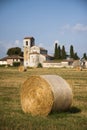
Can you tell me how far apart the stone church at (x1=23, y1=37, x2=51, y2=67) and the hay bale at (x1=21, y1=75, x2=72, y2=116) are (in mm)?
93025

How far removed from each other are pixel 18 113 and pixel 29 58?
95.5 meters

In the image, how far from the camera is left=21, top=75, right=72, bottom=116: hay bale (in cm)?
913

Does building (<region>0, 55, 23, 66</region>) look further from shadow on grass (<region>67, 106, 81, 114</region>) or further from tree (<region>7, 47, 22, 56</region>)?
shadow on grass (<region>67, 106, 81, 114</region>)

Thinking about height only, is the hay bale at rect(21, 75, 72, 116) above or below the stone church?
below

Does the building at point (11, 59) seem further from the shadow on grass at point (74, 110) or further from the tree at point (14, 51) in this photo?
the shadow on grass at point (74, 110)

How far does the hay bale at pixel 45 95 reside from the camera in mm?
9133

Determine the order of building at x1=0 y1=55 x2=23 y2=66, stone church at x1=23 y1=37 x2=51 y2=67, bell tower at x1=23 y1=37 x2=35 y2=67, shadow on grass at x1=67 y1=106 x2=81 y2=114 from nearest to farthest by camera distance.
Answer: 1. shadow on grass at x1=67 y1=106 x2=81 y2=114
2. stone church at x1=23 y1=37 x2=51 y2=67
3. bell tower at x1=23 y1=37 x2=35 y2=67
4. building at x1=0 y1=55 x2=23 y2=66

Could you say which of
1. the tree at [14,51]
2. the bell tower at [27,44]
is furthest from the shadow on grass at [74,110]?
the tree at [14,51]

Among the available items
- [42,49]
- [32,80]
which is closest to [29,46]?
[42,49]

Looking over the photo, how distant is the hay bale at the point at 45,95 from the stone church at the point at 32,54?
93025 mm

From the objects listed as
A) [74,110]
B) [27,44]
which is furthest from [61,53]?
[74,110]

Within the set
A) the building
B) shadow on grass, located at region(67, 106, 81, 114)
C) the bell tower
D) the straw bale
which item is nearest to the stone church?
the bell tower

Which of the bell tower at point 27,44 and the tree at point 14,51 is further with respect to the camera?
A: the tree at point 14,51

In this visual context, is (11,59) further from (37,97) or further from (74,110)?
(37,97)
